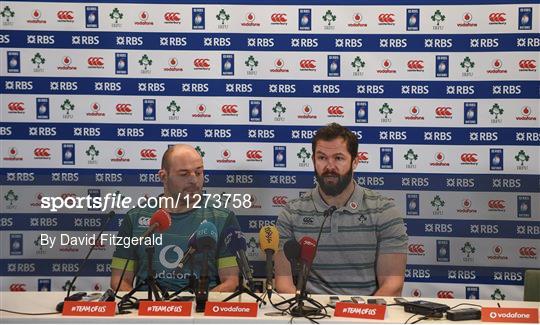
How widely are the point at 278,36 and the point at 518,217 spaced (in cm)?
167

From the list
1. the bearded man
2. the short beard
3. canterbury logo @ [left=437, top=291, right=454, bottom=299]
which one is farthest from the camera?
canterbury logo @ [left=437, top=291, right=454, bottom=299]

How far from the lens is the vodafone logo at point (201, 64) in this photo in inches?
159

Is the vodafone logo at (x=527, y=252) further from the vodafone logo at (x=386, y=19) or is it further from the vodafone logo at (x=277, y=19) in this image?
the vodafone logo at (x=277, y=19)

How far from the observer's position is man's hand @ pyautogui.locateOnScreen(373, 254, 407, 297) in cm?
364

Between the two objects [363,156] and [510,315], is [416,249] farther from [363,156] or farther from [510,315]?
[510,315]

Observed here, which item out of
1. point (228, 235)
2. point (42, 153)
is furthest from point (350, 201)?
point (42, 153)

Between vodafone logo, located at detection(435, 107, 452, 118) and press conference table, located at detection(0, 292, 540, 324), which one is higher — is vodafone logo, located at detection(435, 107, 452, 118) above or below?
above

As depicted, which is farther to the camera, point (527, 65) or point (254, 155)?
point (254, 155)

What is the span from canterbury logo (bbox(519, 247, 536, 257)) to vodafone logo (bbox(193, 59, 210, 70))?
202cm

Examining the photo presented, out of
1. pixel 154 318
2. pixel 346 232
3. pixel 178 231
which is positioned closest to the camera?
pixel 154 318

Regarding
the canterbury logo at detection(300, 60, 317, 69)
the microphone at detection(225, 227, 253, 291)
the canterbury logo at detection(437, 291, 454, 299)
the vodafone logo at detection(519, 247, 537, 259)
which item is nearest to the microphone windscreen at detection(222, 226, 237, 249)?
the microphone at detection(225, 227, 253, 291)

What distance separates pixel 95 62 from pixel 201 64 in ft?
1.94

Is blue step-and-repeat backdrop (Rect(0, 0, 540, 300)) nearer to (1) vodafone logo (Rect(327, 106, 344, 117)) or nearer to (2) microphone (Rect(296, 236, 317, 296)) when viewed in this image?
(1) vodafone logo (Rect(327, 106, 344, 117))

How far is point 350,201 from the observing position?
3.80 metres
